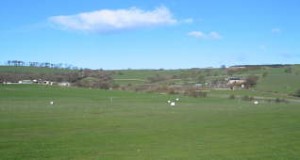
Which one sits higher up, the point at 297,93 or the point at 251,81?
the point at 251,81

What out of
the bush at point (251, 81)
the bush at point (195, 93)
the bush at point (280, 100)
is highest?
the bush at point (251, 81)

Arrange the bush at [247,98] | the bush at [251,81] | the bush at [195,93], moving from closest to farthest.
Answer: the bush at [247,98], the bush at [195,93], the bush at [251,81]

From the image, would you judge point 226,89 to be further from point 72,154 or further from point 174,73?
point 72,154

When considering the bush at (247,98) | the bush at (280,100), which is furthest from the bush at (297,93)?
the bush at (247,98)

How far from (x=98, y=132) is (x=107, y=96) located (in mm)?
80995

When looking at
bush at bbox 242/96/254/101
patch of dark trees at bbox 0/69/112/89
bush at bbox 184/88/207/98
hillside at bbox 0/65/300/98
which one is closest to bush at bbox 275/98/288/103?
bush at bbox 242/96/254/101

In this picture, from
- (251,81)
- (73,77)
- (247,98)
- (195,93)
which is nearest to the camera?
(247,98)

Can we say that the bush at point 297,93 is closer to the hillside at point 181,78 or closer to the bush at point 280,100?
the hillside at point 181,78

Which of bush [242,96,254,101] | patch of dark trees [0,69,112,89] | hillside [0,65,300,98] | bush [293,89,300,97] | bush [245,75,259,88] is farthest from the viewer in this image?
patch of dark trees [0,69,112,89]

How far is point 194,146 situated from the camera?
2548 centimetres

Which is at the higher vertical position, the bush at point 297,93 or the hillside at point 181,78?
the hillside at point 181,78

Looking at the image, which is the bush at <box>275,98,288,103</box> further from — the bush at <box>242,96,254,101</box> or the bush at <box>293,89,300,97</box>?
the bush at <box>293,89,300,97</box>

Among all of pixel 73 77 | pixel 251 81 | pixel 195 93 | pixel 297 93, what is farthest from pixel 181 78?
pixel 297 93

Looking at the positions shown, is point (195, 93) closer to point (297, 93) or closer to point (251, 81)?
point (297, 93)
